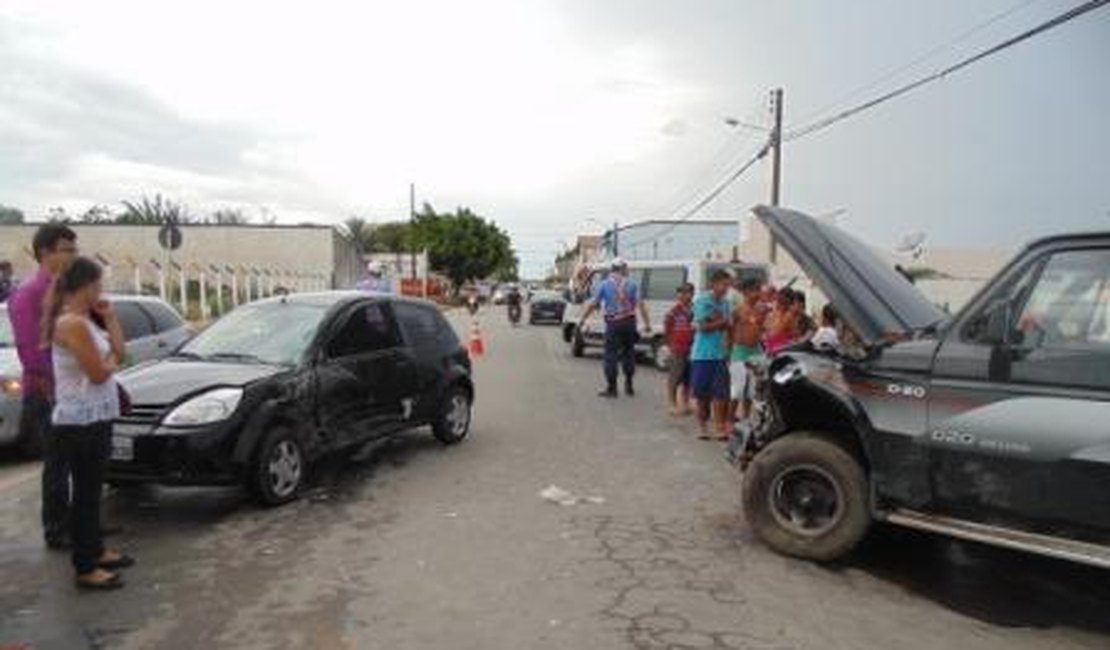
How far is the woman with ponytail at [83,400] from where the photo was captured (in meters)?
5.95

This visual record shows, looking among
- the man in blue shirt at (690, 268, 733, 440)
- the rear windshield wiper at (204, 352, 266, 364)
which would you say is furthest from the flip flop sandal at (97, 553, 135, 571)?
the man in blue shirt at (690, 268, 733, 440)

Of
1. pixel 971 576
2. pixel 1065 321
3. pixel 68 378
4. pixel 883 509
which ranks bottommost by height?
pixel 971 576

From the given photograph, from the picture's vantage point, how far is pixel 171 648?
5.09m

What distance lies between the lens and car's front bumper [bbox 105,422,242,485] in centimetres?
732

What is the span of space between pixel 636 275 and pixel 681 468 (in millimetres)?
11178

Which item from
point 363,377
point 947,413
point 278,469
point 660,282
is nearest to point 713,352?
point 363,377

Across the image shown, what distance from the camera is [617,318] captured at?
14586 millimetres

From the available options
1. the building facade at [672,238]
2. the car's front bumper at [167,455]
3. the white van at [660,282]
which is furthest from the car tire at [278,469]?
the building facade at [672,238]

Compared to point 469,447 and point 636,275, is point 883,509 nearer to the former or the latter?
point 469,447

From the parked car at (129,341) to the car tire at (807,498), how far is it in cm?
539

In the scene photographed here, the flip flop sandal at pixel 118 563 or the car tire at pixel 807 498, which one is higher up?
the car tire at pixel 807 498

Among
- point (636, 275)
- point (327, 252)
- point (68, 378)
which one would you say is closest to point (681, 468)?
point (68, 378)

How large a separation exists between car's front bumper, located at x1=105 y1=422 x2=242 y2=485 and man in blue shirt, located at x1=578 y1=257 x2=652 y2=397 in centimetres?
776

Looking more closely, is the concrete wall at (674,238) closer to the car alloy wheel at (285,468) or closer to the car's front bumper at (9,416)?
the car's front bumper at (9,416)
